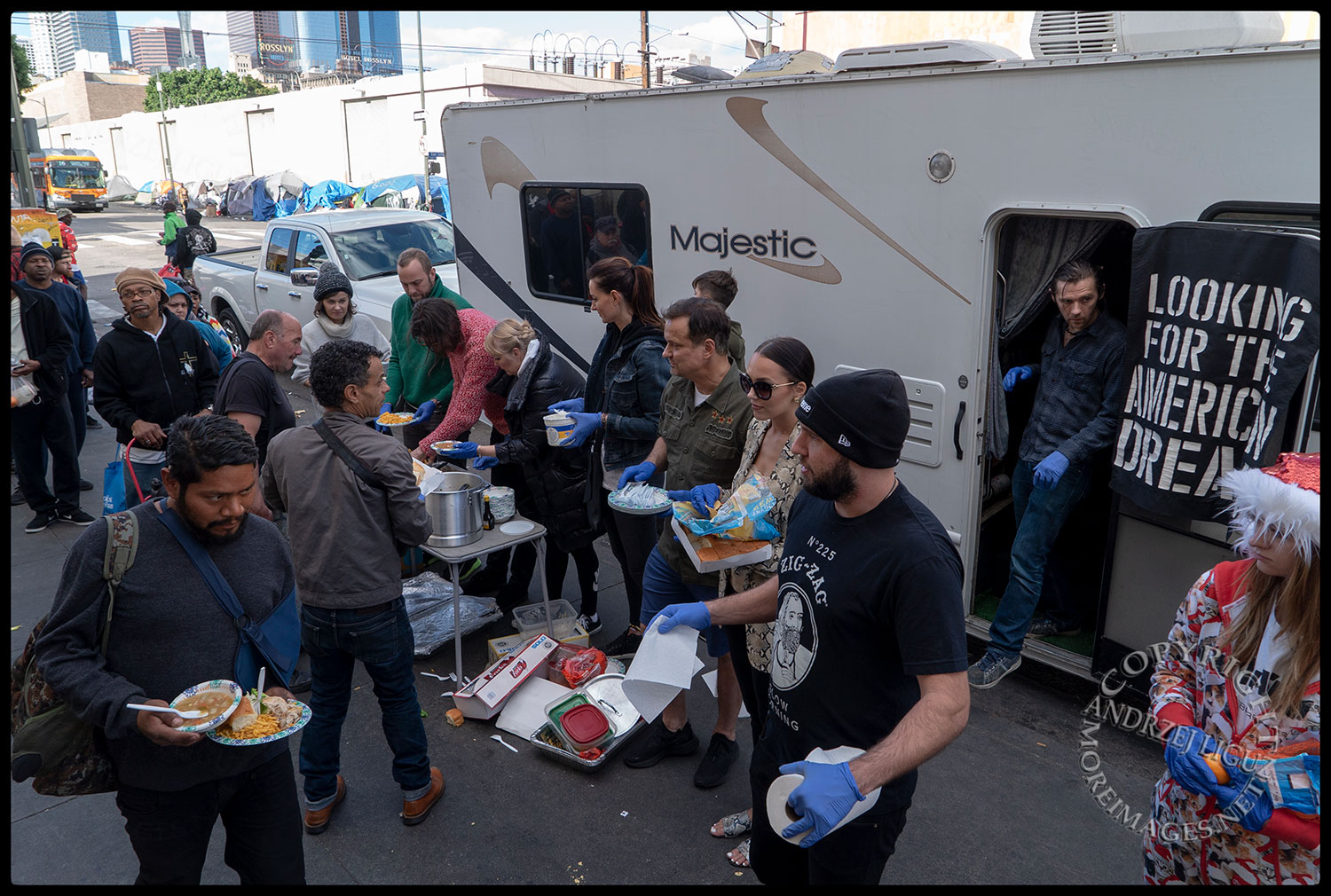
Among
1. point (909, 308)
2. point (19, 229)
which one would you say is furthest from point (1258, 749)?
point (19, 229)

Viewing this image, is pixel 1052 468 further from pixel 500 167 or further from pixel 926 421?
pixel 500 167

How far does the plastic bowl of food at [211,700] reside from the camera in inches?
90.7

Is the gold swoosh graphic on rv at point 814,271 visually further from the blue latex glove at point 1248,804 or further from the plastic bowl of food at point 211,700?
the plastic bowl of food at point 211,700

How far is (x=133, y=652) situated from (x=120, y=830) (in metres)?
1.77

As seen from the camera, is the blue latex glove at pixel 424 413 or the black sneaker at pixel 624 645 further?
the blue latex glove at pixel 424 413

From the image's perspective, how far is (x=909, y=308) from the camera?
4.45m

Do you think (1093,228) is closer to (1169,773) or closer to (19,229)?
(1169,773)

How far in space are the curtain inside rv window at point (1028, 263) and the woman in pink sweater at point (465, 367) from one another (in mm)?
2681

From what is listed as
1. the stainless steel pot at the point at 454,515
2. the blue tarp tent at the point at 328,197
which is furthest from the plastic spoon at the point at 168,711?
the blue tarp tent at the point at 328,197

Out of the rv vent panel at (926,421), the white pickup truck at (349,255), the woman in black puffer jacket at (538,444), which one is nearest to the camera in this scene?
the rv vent panel at (926,421)

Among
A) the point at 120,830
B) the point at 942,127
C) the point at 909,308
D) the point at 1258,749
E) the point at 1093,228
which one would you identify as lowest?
the point at 120,830

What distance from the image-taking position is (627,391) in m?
4.47

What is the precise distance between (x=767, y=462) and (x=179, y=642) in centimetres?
194

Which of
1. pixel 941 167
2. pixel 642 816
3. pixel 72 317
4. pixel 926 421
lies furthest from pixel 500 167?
pixel 642 816
